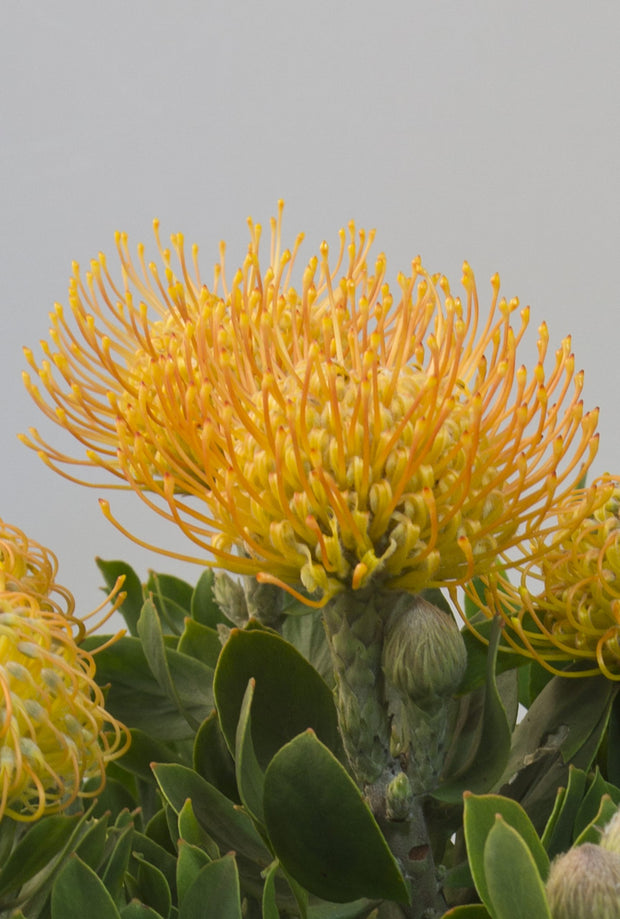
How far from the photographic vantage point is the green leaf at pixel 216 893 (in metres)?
0.42

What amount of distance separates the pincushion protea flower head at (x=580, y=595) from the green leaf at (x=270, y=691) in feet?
0.32

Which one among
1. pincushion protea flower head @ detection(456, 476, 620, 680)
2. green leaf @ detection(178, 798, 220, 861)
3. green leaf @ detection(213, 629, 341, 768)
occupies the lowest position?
green leaf @ detection(178, 798, 220, 861)

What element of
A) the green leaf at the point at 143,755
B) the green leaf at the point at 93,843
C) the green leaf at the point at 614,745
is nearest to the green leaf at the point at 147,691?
the green leaf at the point at 143,755

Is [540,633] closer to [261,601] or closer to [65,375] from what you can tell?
[261,601]

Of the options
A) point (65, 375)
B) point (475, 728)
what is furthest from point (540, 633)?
point (65, 375)

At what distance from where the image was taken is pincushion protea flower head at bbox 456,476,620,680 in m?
0.55

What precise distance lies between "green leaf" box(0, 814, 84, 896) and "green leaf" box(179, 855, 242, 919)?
67 millimetres

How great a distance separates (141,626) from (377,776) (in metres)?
0.14

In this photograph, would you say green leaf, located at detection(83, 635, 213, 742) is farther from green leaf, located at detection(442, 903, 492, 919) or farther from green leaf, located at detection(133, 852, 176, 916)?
green leaf, located at detection(442, 903, 492, 919)

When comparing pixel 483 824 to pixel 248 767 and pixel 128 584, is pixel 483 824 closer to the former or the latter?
pixel 248 767

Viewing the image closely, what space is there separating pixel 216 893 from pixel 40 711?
102 mm

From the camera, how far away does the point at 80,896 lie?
1.41ft

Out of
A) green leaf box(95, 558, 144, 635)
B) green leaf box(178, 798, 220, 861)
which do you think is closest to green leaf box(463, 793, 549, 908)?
green leaf box(178, 798, 220, 861)

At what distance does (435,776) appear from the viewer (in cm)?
52
